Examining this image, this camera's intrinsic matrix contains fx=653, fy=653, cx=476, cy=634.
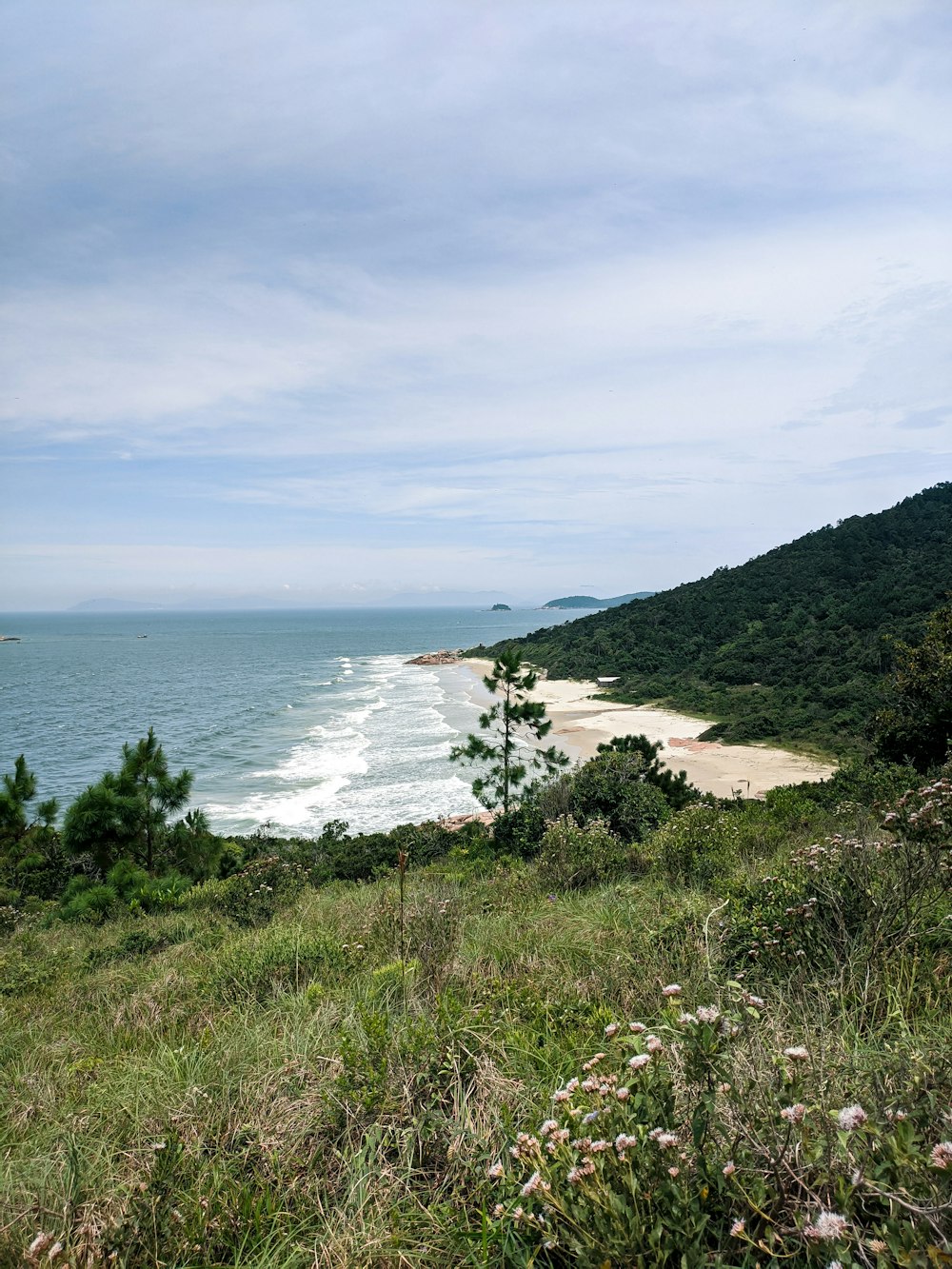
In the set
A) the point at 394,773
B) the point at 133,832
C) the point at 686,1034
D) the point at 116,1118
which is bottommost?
the point at 394,773

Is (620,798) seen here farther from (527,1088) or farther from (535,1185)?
(535,1185)

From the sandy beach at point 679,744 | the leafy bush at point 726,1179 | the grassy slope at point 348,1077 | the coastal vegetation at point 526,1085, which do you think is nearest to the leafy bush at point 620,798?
the sandy beach at point 679,744

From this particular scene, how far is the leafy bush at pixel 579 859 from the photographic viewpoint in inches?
309

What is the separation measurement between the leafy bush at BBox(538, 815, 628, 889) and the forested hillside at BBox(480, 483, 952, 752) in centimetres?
2774

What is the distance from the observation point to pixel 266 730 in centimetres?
4400

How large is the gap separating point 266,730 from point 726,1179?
4514 centimetres

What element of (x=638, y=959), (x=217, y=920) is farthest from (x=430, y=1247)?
(x=217, y=920)

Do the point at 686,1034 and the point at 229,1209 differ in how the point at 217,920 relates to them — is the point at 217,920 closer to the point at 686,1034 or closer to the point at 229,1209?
the point at 229,1209

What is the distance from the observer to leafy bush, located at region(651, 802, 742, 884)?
6.59 meters

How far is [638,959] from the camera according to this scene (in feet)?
12.2

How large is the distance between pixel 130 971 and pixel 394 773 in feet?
82.3

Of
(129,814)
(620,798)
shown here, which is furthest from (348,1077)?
(129,814)

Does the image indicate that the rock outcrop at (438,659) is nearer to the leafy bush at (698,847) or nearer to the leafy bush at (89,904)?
the leafy bush at (89,904)

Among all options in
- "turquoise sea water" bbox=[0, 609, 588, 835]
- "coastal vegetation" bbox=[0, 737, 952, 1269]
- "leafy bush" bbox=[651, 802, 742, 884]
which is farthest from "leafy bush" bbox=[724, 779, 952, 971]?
"turquoise sea water" bbox=[0, 609, 588, 835]
